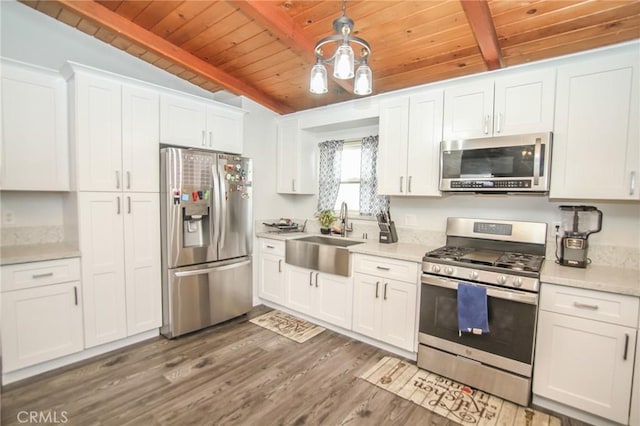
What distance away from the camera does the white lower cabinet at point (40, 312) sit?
7.12 ft

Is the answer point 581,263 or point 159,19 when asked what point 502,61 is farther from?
point 159,19

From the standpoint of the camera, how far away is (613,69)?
2006 millimetres

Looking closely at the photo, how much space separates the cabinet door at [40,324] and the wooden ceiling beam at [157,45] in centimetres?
212

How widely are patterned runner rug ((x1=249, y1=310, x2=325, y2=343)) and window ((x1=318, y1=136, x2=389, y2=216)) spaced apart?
144cm

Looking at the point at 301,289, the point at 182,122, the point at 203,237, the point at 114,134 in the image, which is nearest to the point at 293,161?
the point at 182,122

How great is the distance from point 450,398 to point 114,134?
11.1 feet

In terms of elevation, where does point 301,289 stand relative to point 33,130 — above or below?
below

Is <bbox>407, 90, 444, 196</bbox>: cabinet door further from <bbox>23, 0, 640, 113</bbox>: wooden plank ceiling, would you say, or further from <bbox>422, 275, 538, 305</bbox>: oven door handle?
<bbox>422, 275, 538, 305</bbox>: oven door handle

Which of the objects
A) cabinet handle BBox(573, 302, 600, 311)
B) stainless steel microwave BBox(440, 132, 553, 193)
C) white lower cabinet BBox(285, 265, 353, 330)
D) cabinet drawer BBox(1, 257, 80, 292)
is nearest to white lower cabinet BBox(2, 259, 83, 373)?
cabinet drawer BBox(1, 257, 80, 292)

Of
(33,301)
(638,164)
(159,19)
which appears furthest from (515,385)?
(159,19)

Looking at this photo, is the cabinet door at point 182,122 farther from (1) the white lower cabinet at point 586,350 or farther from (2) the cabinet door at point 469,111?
(1) the white lower cabinet at point 586,350

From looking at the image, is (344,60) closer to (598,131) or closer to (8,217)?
(598,131)

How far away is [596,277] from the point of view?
193cm

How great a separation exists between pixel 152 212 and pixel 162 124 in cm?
84
